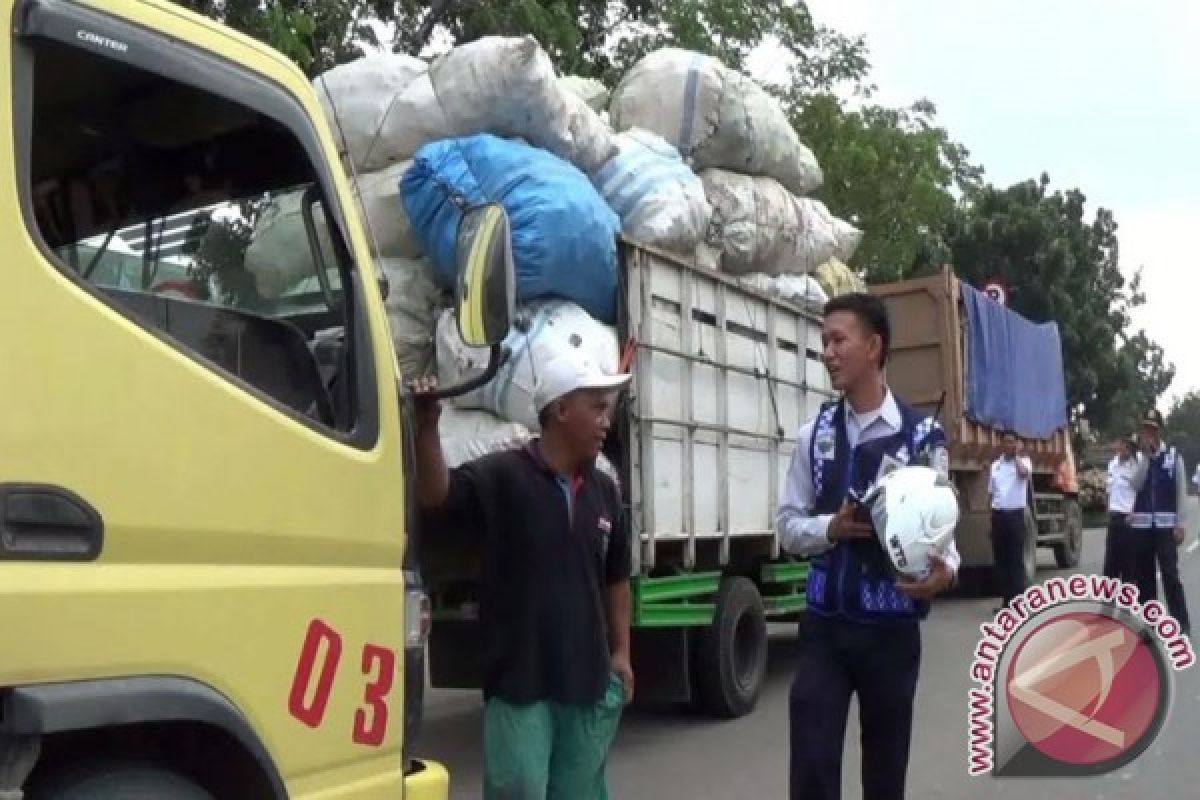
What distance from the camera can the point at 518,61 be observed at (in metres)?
6.28

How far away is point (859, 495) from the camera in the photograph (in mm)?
3852

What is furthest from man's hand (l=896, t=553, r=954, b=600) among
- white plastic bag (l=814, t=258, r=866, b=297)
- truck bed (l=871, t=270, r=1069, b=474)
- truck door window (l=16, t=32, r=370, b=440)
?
truck bed (l=871, t=270, r=1069, b=474)

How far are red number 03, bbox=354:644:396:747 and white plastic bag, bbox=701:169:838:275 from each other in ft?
17.1

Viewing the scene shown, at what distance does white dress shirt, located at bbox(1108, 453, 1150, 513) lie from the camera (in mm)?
10469

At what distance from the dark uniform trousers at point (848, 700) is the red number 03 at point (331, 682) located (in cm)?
123

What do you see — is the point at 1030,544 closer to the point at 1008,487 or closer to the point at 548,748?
the point at 1008,487

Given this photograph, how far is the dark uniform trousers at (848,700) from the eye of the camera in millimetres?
3844

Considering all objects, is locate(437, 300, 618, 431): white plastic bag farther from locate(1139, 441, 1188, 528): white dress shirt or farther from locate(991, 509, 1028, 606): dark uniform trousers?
locate(991, 509, 1028, 606): dark uniform trousers

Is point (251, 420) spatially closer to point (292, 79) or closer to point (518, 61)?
point (292, 79)

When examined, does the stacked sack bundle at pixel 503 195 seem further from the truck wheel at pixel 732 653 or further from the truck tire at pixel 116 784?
the truck tire at pixel 116 784

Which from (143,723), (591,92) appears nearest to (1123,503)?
(591,92)

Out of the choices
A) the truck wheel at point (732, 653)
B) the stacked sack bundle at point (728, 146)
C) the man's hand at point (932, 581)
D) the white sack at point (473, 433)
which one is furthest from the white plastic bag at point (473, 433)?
the man's hand at point (932, 581)

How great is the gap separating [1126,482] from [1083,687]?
6.41 metres

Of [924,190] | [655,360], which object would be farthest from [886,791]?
[924,190]
